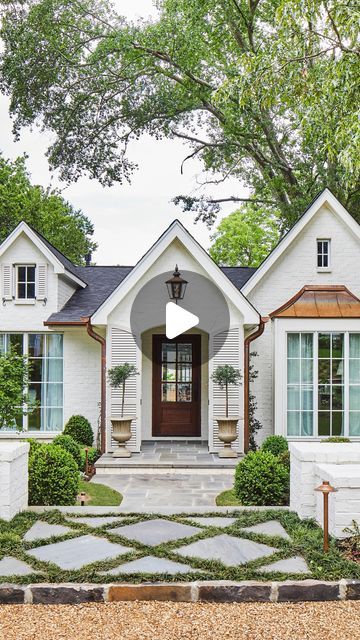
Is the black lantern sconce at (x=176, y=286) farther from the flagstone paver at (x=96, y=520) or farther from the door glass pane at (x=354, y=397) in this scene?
the flagstone paver at (x=96, y=520)

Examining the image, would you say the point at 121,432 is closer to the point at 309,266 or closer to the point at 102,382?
the point at 102,382

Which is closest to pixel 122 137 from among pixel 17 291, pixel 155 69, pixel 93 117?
pixel 93 117

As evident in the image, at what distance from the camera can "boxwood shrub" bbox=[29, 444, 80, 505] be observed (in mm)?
7688

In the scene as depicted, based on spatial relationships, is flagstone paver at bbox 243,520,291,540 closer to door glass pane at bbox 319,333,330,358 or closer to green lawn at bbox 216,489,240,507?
→ green lawn at bbox 216,489,240,507

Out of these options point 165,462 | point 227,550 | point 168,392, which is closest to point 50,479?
point 227,550

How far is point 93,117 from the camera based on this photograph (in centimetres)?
2250

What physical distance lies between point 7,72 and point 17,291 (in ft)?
31.5

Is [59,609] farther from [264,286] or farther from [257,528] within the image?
[264,286]

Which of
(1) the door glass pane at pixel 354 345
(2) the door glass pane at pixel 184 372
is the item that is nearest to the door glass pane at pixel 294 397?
(1) the door glass pane at pixel 354 345

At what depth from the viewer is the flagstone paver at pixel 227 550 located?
5.48m

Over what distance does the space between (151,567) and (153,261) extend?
8.27 m

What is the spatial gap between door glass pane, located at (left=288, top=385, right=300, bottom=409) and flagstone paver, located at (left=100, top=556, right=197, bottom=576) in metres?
8.13

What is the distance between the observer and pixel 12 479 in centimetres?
664
